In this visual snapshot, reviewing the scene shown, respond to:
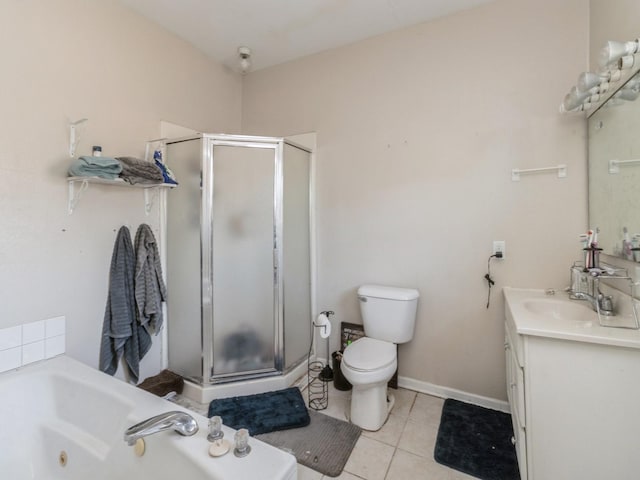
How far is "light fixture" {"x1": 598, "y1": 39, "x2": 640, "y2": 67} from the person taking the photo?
1142 millimetres

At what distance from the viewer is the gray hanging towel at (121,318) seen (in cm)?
183

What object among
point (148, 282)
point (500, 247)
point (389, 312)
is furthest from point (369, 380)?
point (148, 282)

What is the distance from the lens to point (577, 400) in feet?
3.86

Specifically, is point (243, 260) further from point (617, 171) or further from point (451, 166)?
point (617, 171)

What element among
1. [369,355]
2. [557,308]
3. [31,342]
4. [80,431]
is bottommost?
[80,431]

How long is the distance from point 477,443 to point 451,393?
0.45m

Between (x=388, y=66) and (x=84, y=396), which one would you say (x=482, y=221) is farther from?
(x=84, y=396)

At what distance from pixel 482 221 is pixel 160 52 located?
2.64m

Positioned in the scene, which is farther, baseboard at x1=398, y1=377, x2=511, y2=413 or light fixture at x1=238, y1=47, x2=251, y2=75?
light fixture at x1=238, y1=47, x2=251, y2=75

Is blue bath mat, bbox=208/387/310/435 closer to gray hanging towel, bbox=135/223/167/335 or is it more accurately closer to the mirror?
gray hanging towel, bbox=135/223/167/335

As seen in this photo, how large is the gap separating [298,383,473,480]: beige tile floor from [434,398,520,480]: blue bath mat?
Answer: 5 centimetres

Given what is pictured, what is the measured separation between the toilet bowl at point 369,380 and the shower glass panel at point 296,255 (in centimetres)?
61

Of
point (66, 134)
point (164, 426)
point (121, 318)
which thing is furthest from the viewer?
point (121, 318)

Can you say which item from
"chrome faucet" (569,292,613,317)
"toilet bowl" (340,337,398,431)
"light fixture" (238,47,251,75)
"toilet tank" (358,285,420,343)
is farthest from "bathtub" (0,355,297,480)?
"light fixture" (238,47,251,75)
